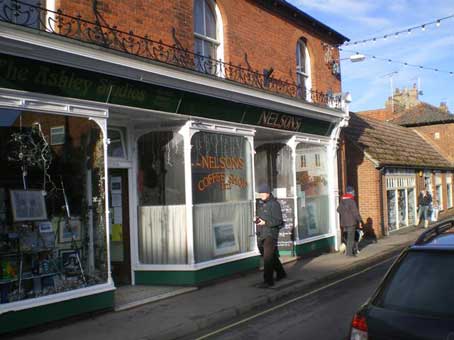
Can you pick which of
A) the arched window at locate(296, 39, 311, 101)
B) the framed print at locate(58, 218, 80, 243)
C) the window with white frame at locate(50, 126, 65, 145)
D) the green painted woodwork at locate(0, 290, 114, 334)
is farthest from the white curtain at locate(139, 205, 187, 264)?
the arched window at locate(296, 39, 311, 101)

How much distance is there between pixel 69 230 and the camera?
7562 millimetres

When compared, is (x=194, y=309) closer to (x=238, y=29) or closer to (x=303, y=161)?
(x=238, y=29)

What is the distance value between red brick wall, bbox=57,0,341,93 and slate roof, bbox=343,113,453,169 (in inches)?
143

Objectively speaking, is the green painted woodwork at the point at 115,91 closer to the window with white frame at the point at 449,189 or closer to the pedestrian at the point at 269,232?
the pedestrian at the point at 269,232

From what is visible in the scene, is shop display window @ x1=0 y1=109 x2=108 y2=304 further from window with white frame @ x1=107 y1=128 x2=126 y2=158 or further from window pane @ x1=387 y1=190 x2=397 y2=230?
window pane @ x1=387 y1=190 x2=397 y2=230

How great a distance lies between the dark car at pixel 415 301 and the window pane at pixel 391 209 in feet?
54.4

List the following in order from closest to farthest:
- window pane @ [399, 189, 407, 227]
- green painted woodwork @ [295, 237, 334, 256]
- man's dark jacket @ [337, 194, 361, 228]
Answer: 1. green painted woodwork @ [295, 237, 334, 256]
2. man's dark jacket @ [337, 194, 361, 228]
3. window pane @ [399, 189, 407, 227]

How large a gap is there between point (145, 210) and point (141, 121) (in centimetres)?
172

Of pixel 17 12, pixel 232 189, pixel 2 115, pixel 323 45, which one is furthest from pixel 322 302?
pixel 323 45

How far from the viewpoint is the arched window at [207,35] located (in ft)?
34.6

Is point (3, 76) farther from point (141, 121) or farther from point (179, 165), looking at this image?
point (179, 165)

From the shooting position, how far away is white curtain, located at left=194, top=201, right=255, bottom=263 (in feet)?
31.8

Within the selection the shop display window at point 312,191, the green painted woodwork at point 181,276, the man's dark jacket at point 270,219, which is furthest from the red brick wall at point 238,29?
the green painted woodwork at point 181,276

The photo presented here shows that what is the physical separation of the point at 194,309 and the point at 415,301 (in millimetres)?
4813
